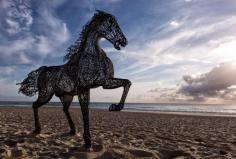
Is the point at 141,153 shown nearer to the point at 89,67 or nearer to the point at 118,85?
the point at 118,85

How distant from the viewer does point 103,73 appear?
5887 millimetres

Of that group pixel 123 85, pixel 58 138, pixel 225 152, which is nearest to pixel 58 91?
pixel 58 138

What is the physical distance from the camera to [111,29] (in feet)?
20.2

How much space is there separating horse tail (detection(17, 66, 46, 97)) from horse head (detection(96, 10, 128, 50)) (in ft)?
8.06

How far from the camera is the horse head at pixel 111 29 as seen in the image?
20.1ft

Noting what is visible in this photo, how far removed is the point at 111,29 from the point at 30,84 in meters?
3.10

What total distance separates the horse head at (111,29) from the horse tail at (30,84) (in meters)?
2.46

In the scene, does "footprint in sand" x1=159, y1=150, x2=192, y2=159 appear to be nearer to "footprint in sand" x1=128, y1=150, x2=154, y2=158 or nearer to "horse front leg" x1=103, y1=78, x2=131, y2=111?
"footprint in sand" x1=128, y1=150, x2=154, y2=158

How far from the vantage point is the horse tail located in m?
7.60

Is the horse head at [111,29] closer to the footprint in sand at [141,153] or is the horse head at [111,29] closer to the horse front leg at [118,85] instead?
the horse front leg at [118,85]

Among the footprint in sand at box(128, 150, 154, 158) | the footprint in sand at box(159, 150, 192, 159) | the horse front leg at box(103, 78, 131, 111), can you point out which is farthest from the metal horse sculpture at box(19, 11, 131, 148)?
the footprint in sand at box(159, 150, 192, 159)

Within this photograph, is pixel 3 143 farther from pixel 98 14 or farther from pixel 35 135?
pixel 98 14

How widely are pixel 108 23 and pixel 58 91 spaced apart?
2.22m

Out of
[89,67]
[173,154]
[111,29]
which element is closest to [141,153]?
[173,154]
